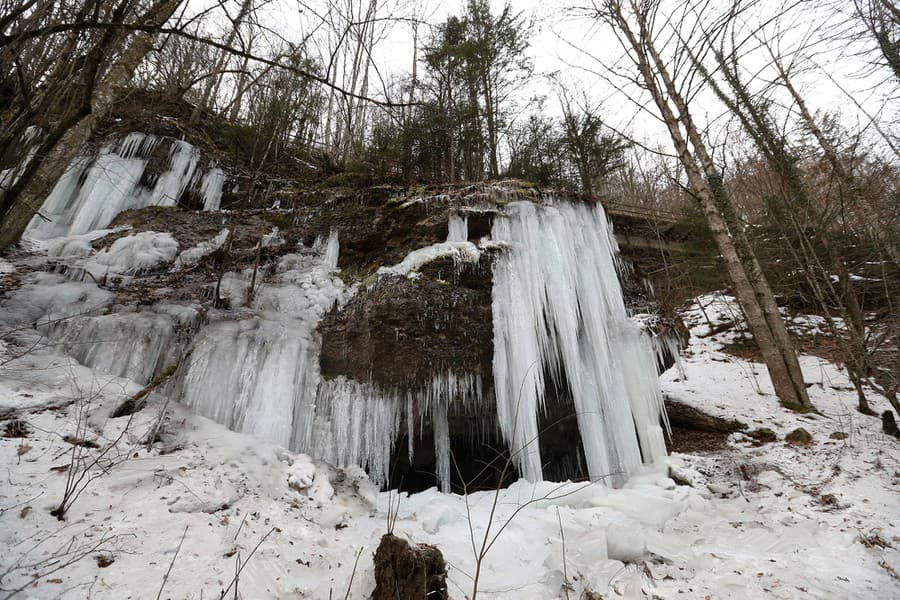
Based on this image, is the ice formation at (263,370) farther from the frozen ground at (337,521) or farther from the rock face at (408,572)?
the rock face at (408,572)

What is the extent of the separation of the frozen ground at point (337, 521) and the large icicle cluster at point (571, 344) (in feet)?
1.77

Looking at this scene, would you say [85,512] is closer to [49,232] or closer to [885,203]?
[49,232]

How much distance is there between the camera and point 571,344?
459cm

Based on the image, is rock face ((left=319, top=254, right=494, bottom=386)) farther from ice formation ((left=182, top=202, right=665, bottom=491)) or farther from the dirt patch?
the dirt patch

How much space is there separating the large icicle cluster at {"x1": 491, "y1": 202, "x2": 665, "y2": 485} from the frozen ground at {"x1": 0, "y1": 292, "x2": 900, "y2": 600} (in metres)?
0.54

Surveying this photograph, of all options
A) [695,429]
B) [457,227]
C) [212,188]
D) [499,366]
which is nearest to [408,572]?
[499,366]

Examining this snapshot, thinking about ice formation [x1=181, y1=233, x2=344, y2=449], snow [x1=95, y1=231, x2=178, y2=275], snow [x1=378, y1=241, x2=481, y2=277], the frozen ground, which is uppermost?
snow [x1=95, y1=231, x2=178, y2=275]

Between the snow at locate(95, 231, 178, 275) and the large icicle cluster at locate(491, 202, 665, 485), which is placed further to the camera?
the snow at locate(95, 231, 178, 275)

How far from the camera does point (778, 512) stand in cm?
307

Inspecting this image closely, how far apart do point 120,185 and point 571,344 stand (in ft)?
26.7

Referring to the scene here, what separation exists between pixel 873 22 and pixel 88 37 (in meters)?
8.64

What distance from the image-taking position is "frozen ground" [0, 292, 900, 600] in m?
1.88

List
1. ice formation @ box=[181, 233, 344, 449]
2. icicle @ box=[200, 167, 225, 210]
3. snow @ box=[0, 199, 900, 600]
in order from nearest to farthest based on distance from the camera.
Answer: snow @ box=[0, 199, 900, 600]
ice formation @ box=[181, 233, 344, 449]
icicle @ box=[200, 167, 225, 210]

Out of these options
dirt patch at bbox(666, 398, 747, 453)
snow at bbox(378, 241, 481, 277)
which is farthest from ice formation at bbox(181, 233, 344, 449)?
dirt patch at bbox(666, 398, 747, 453)
